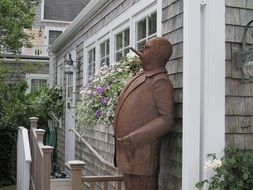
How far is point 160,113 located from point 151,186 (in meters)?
0.64

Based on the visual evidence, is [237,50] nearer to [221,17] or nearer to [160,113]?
[221,17]

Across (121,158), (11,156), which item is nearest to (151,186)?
(121,158)

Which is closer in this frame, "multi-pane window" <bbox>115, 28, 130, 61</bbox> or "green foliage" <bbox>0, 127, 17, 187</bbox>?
"multi-pane window" <bbox>115, 28, 130, 61</bbox>

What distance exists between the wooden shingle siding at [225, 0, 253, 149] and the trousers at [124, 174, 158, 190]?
0.70 m

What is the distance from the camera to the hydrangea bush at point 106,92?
475 centimetres

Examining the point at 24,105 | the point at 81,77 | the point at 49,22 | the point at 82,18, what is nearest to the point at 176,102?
the point at 82,18

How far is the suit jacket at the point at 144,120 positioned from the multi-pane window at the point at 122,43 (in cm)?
241

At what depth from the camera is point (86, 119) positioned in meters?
5.45

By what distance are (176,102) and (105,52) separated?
3644 mm

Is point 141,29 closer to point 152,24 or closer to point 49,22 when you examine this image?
point 152,24

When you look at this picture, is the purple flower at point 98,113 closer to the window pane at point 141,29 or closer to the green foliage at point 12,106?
the window pane at point 141,29

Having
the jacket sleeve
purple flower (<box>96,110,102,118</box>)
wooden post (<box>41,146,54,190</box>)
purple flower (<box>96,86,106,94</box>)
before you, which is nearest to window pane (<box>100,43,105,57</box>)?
purple flower (<box>96,86,106,94</box>)

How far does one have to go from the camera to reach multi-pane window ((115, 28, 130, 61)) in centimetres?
600

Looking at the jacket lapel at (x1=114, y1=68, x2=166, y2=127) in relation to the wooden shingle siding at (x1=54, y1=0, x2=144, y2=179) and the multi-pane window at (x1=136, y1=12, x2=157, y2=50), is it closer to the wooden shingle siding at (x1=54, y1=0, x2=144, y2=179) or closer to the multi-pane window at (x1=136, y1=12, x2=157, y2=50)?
the multi-pane window at (x1=136, y1=12, x2=157, y2=50)
